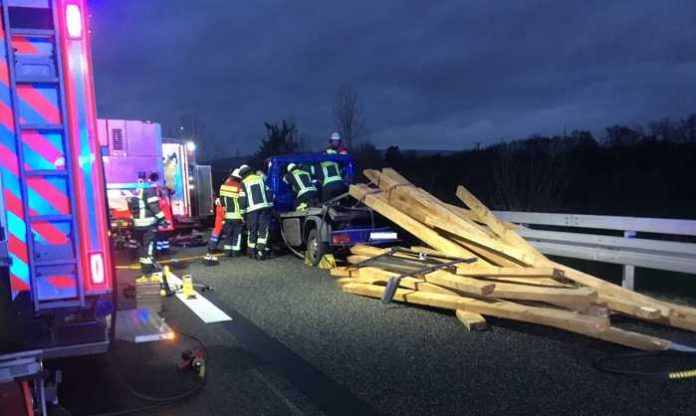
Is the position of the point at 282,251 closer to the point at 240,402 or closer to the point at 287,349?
the point at 287,349

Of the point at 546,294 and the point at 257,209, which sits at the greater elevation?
the point at 257,209

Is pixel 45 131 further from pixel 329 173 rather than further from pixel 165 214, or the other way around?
pixel 165 214

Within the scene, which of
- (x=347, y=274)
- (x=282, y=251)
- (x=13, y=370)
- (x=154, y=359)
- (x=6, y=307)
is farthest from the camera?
(x=282, y=251)

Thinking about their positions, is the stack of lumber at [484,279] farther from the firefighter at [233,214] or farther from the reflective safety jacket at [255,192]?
the firefighter at [233,214]

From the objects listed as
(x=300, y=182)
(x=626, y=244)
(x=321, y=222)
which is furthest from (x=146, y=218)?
(x=626, y=244)

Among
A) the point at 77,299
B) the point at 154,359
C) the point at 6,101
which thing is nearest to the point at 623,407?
the point at 77,299

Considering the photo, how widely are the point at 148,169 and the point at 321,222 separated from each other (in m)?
6.13

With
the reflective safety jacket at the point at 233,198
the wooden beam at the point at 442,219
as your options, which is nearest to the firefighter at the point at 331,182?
the wooden beam at the point at 442,219

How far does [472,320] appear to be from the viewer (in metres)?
6.15

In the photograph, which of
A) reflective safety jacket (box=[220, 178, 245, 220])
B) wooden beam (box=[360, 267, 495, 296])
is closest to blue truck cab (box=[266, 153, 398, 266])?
reflective safety jacket (box=[220, 178, 245, 220])

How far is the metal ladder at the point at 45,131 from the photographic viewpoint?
3.41 metres

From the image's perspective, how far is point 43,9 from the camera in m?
3.52

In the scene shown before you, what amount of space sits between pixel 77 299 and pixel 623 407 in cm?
374

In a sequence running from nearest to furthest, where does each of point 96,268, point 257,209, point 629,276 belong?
point 96,268 → point 629,276 → point 257,209
